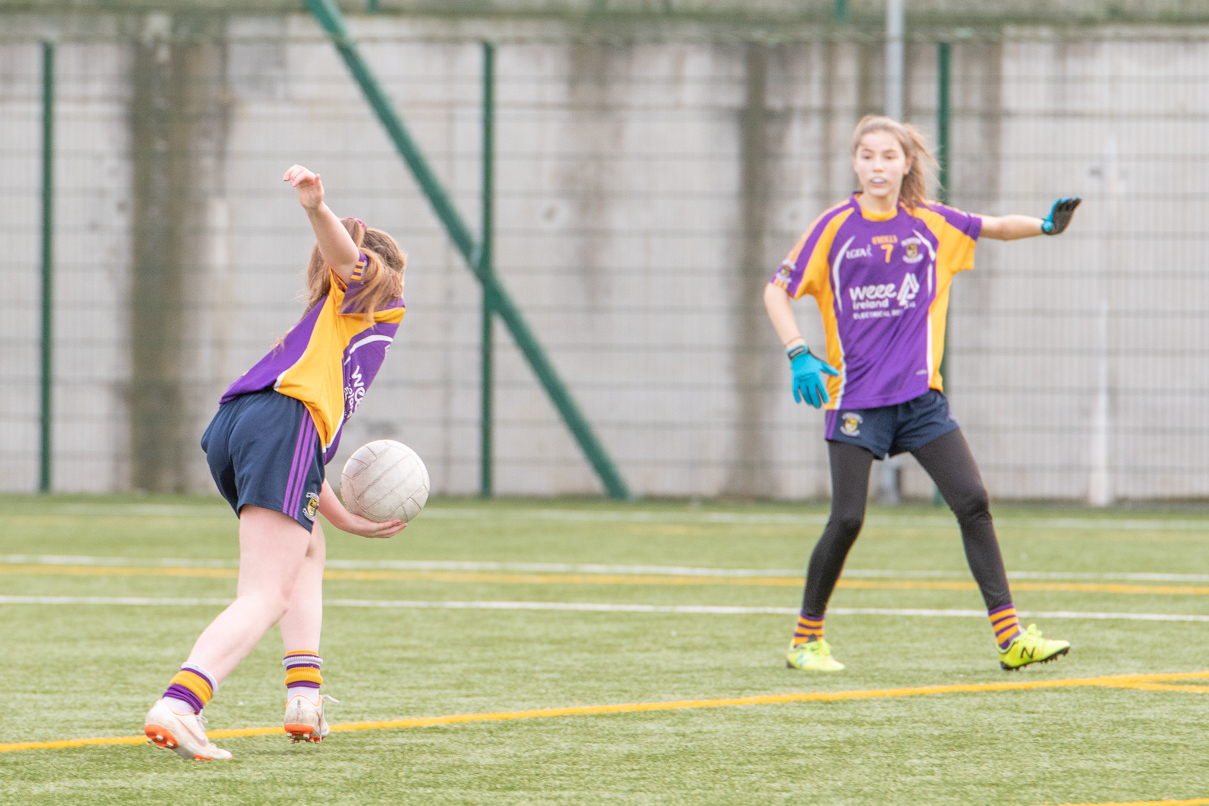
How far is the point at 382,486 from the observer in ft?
16.9

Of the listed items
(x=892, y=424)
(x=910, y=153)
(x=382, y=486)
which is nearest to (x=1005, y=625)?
(x=892, y=424)

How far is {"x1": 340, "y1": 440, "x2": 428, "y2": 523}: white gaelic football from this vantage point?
5.13m

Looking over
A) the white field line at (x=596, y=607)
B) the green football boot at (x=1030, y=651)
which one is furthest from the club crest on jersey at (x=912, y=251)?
the white field line at (x=596, y=607)

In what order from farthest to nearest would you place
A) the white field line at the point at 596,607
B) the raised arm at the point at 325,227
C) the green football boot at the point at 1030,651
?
the white field line at the point at 596,607, the green football boot at the point at 1030,651, the raised arm at the point at 325,227

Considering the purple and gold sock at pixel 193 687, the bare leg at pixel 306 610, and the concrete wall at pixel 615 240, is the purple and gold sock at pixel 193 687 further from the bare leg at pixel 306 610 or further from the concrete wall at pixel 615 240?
the concrete wall at pixel 615 240

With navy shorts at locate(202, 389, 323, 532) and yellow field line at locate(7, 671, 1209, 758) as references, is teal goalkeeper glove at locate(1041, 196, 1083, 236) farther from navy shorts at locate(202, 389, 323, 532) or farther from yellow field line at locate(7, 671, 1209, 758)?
navy shorts at locate(202, 389, 323, 532)

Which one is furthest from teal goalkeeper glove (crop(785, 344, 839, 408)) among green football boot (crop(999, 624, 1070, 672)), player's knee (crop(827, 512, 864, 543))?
green football boot (crop(999, 624, 1070, 672))

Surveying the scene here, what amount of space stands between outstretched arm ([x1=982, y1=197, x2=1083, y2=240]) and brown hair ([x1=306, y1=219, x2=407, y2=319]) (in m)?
2.48

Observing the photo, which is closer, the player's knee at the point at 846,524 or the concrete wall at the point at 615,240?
the player's knee at the point at 846,524

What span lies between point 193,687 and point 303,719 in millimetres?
446

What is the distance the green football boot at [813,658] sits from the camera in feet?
20.9

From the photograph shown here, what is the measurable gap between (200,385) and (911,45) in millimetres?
6362

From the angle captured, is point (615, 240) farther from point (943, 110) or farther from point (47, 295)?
point (47, 295)

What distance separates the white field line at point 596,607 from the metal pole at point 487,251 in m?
6.09
